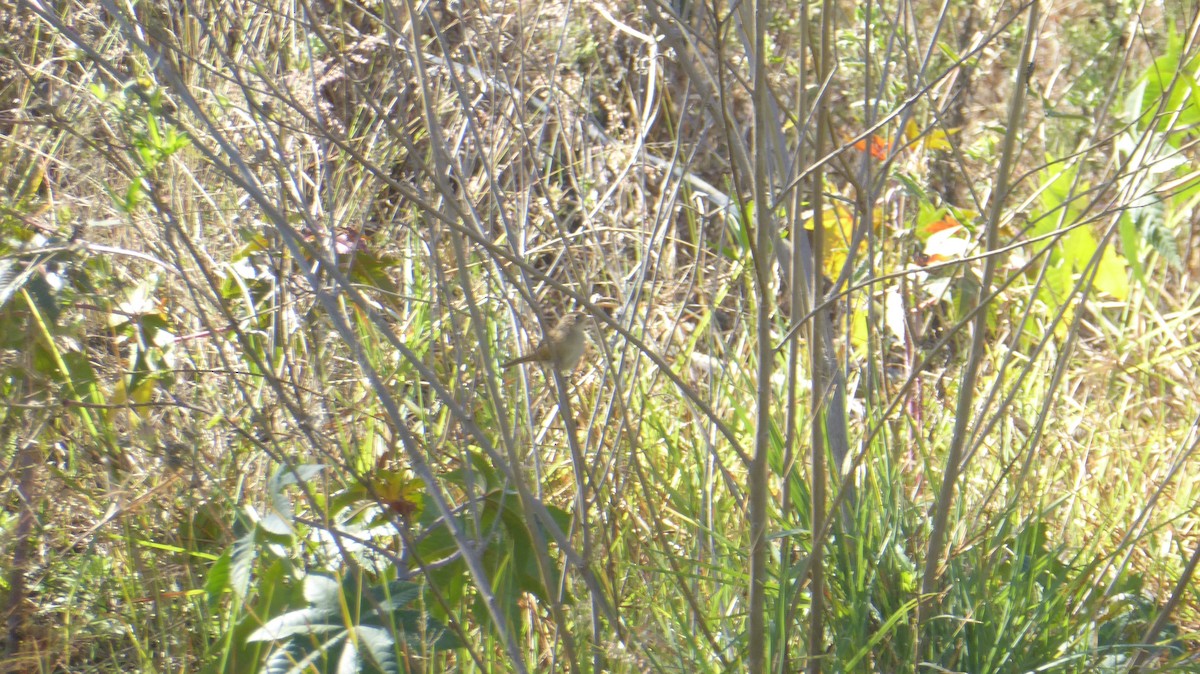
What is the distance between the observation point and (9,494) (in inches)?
82.0

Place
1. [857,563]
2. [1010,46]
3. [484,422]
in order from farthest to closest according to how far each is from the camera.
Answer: [1010,46] → [484,422] → [857,563]

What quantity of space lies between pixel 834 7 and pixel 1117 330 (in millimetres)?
1796

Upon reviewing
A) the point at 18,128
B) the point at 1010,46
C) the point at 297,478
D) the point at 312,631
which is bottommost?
the point at 312,631

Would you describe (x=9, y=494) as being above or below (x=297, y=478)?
below

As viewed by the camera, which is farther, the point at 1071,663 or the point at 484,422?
the point at 484,422

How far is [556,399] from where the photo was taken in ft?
5.87

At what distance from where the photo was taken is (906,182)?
2064 mm

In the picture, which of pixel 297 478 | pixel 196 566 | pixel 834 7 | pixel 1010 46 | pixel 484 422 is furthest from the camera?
pixel 1010 46

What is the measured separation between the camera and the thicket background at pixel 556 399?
4.37ft

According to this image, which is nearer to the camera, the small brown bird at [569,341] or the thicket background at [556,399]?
the thicket background at [556,399]

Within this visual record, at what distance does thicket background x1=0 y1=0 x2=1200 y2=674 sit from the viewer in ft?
4.37

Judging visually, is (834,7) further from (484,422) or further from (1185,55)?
(484,422)

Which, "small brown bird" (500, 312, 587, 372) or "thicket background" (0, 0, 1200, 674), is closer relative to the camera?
"thicket background" (0, 0, 1200, 674)

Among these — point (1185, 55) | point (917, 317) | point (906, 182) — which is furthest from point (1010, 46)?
point (1185, 55)
